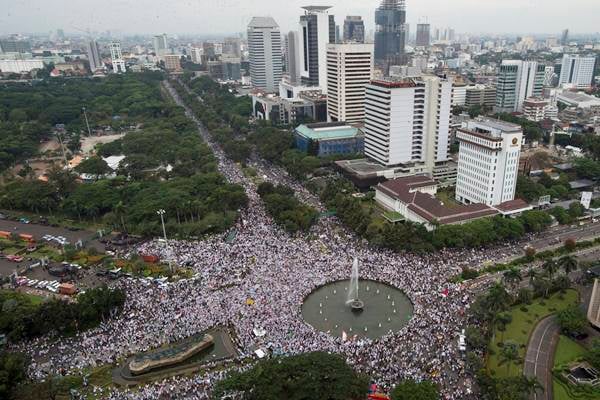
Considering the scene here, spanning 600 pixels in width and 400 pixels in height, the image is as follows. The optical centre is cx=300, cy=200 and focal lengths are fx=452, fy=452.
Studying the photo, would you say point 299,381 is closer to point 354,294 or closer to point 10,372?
point 354,294

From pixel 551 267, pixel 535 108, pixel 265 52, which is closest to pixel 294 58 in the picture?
pixel 265 52

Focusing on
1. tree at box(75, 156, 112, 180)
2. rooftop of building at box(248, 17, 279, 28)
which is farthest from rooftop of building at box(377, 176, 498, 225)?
rooftop of building at box(248, 17, 279, 28)

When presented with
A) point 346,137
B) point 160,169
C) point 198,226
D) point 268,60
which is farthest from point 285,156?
point 268,60

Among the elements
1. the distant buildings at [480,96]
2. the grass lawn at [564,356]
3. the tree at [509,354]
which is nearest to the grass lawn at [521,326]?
the tree at [509,354]

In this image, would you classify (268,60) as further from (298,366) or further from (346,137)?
(298,366)

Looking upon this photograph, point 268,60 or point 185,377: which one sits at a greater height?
→ point 268,60

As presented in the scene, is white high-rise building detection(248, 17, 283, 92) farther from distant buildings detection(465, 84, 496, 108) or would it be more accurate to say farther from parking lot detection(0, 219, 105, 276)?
parking lot detection(0, 219, 105, 276)
